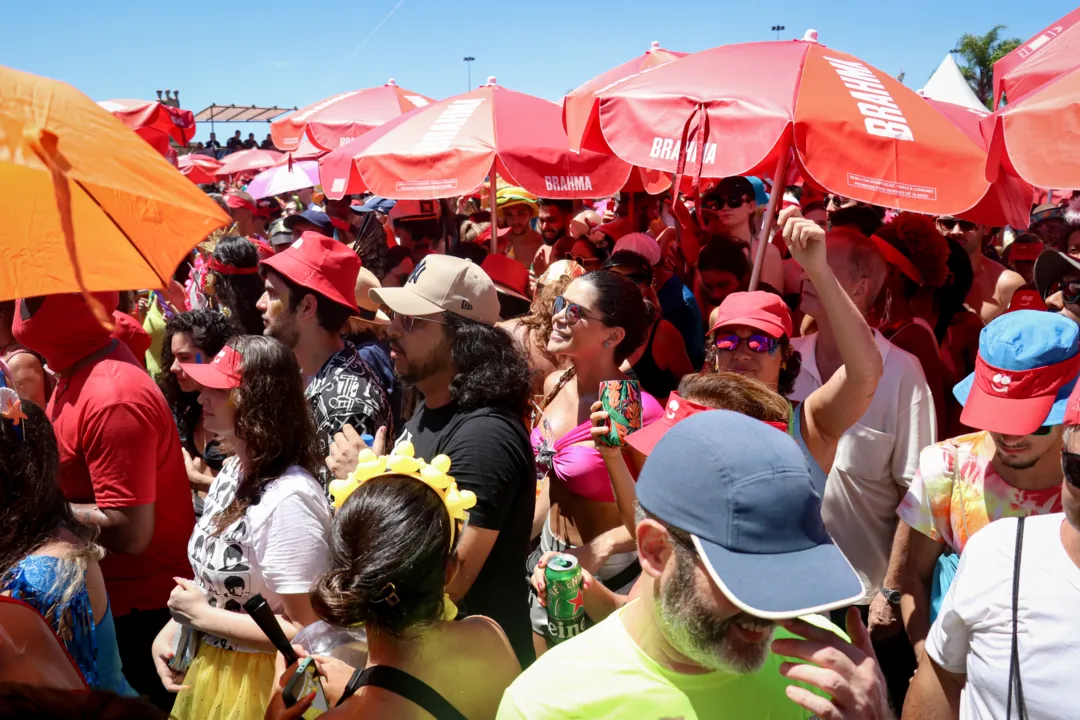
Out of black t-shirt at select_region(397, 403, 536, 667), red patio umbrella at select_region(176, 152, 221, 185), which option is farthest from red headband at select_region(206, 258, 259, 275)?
red patio umbrella at select_region(176, 152, 221, 185)

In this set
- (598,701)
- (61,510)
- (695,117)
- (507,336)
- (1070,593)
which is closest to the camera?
(598,701)

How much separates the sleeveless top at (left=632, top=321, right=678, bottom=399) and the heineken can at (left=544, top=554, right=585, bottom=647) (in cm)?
234

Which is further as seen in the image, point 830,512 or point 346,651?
point 830,512

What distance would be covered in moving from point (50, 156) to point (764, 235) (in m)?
3.16

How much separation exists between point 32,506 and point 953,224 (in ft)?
19.6

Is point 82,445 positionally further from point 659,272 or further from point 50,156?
point 659,272

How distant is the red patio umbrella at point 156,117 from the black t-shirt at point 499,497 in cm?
680

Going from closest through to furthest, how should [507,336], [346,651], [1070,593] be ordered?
[1070,593]
[346,651]
[507,336]

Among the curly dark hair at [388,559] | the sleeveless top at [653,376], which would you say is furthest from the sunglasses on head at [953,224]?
the curly dark hair at [388,559]

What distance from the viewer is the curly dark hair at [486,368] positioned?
3.00 meters

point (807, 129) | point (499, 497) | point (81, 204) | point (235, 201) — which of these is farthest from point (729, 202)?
point (235, 201)

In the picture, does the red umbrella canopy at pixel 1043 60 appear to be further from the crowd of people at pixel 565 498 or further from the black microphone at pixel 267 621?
the black microphone at pixel 267 621

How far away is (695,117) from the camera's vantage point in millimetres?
3795

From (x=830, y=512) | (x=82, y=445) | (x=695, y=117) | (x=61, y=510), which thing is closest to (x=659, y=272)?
(x=695, y=117)
